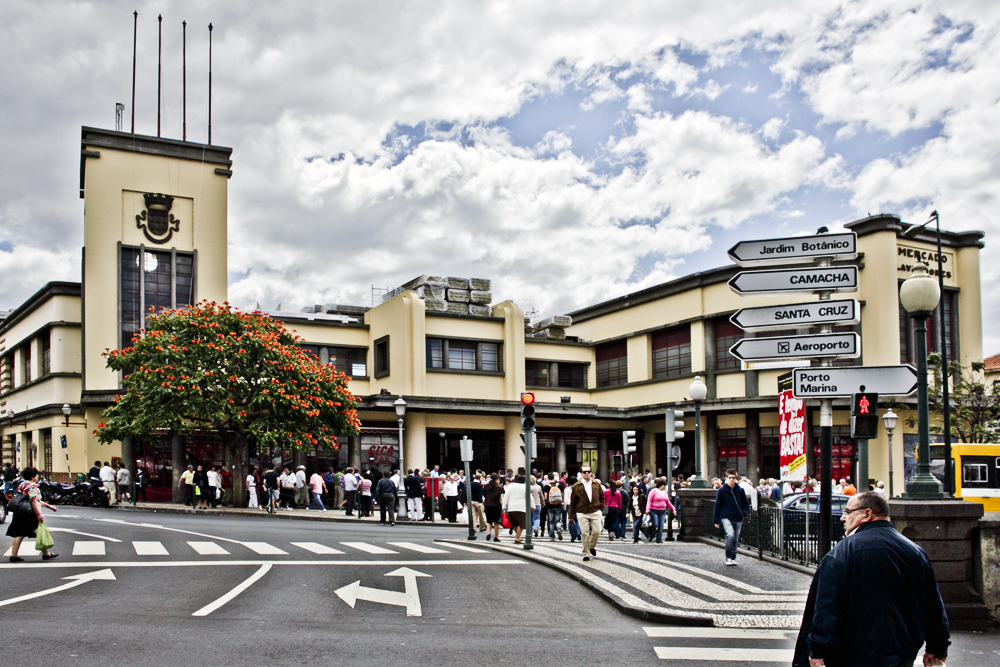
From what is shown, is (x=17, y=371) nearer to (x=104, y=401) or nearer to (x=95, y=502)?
(x=104, y=401)

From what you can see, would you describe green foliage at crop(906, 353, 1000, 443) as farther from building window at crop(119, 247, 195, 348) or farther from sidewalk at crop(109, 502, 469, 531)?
building window at crop(119, 247, 195, 348)

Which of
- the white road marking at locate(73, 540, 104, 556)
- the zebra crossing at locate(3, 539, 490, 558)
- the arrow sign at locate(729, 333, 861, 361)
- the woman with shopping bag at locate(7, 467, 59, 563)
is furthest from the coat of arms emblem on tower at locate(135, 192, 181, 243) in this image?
the arrow sign at locate(729, 333, 861, 361)

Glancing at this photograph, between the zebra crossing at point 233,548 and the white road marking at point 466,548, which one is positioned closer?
the zebra crossing at point 233,548

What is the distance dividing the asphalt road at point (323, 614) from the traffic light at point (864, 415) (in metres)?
2.24

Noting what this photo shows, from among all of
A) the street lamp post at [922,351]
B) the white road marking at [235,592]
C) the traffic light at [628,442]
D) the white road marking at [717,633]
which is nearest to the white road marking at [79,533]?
the white road marking at [235,592]

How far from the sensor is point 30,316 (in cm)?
4462

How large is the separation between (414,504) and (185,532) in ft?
28.8

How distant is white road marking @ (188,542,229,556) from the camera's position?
16.2 m

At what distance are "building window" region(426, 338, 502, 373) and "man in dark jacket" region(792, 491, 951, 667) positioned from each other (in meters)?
37.4

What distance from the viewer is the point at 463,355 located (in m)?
42.9

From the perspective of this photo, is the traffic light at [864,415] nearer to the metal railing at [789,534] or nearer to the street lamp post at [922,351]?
the street lamp post at [922,351]

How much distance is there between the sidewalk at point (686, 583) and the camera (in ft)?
34.1

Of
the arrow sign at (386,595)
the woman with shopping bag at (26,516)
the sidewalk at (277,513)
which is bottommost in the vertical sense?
the sidewalk at (277,513)

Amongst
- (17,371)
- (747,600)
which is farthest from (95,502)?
Result: (747,600)
